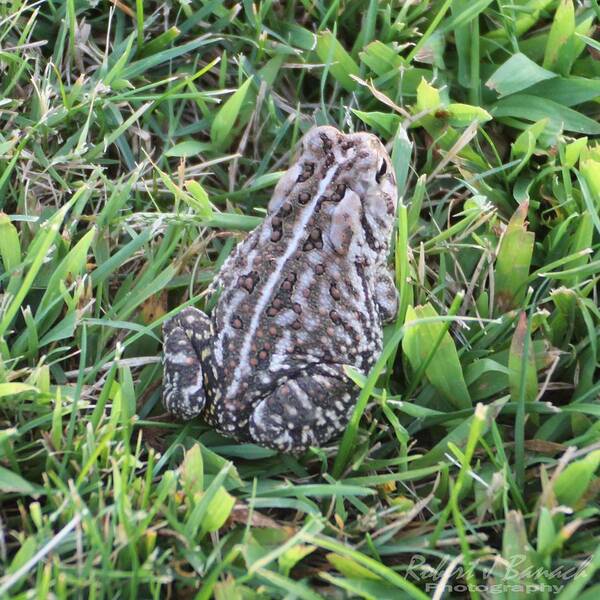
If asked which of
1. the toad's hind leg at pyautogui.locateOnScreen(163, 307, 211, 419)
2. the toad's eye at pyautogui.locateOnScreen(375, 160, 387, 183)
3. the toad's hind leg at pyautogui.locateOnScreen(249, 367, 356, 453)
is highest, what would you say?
the toad's eye at pyautogui.locateOnScreen(375, 160, 387, 183)

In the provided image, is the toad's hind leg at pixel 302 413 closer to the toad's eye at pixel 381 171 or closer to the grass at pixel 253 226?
the grass at pixel 253 226

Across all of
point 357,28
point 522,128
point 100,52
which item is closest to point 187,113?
point 100,52

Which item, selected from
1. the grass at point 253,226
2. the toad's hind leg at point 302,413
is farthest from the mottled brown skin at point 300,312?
the grass at point 253,226

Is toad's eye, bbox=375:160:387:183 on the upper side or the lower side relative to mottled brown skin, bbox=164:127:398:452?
upper

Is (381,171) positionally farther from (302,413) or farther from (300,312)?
(302,413)

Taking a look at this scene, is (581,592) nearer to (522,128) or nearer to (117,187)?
(522,128)

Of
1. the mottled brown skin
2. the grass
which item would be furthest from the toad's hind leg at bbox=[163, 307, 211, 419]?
the grass

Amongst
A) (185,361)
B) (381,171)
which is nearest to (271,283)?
(185,361)

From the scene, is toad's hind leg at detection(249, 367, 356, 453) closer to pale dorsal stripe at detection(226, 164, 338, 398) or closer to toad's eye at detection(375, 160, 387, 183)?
pale dorsal stripe at detection(226, 164, 338, 398)
